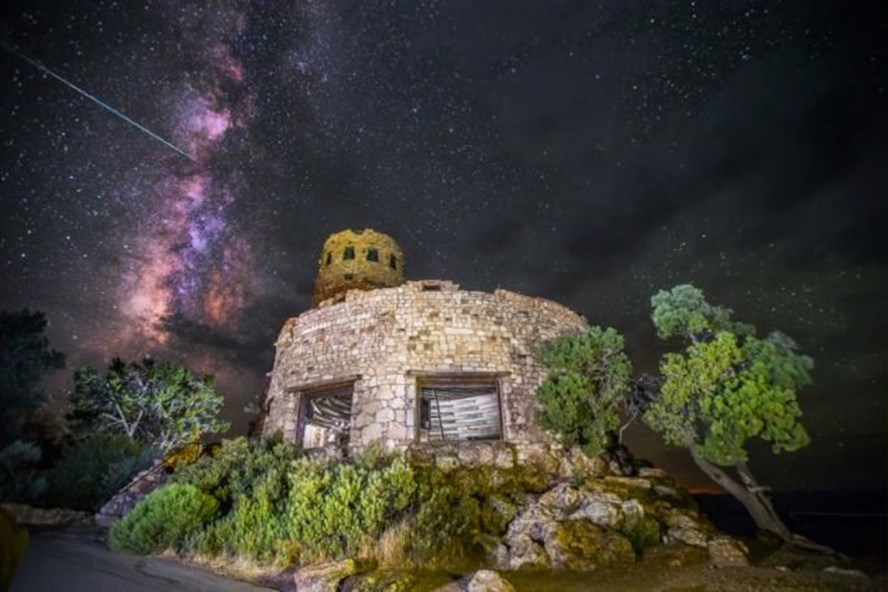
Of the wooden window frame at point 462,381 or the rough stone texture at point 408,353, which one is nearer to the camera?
the rough stone texture at point 408,353

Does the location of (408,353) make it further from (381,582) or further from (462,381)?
(381,582)

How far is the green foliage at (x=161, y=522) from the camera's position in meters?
8.90

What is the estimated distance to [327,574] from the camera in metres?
6.66

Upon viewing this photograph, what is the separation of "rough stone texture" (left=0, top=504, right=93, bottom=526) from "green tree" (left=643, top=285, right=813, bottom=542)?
1624cm

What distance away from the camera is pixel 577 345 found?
1340 cm

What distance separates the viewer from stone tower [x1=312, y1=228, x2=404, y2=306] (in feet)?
85.7

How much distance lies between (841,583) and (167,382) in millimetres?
25153

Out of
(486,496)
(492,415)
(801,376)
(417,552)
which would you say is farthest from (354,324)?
(801,376)

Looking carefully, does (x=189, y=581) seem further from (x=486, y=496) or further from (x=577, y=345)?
(x=577, y=345)

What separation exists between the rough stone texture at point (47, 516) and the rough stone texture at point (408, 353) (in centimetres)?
553

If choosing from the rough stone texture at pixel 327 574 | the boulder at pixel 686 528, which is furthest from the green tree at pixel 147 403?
the boulder at pixel 686 528

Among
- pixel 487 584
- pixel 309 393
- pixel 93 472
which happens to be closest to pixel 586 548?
pixel 487 584

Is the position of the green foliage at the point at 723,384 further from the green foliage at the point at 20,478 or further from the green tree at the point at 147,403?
the green tree at the point at 147,403

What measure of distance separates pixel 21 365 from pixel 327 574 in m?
5.69
